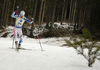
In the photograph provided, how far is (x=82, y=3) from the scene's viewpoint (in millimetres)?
21688

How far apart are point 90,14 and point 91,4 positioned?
1764 millimetres

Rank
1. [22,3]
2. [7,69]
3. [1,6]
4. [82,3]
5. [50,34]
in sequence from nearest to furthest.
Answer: [7,69]
[50,34]
[82,3]
[22,3]
[1,6]

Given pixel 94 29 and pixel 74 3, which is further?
pixel 74 3

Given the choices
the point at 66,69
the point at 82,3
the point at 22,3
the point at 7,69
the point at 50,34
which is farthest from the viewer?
the point at 22,3

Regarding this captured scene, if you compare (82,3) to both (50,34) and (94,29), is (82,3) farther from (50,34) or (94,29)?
(50,34)

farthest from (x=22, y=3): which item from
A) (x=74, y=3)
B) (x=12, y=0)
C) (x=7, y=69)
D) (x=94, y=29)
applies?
(x=7, y=69)

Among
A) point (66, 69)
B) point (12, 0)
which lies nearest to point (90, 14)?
point (66, 69)

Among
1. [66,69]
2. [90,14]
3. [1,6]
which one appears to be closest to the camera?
[66,69]

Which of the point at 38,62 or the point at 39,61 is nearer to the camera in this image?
the point at 38,62

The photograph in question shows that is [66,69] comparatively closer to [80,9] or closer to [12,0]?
[80,9]

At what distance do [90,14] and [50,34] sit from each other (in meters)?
8.25

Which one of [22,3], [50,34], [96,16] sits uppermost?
[22,3]

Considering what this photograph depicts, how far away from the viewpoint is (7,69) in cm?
271

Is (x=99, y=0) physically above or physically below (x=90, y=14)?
above
